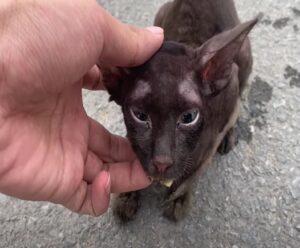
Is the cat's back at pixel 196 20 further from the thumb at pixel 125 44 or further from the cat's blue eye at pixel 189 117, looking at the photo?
the cat's blue eye at pixel 189 117

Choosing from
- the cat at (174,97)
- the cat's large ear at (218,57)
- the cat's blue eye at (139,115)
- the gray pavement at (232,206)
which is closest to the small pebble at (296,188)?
the gray pavement at (232,206)

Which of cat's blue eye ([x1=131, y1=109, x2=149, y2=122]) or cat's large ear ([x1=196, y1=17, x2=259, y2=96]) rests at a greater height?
cat's large ear ([x1=196, y1=17, x2=259, y2=96])

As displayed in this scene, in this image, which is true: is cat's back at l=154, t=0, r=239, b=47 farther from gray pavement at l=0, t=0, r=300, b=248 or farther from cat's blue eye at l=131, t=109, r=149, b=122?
cat's blue eye at l=131, t=109, r=149, b=122

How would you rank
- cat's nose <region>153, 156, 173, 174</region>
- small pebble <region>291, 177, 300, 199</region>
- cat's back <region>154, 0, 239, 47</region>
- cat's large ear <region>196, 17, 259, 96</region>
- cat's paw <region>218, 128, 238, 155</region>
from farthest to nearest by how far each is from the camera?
cat's paw <region>218, 128, 238, 155</region> < small pebble <region>291, 177, 300, 199</region> < cat's back <region>154, 0, 239, 47</region> < cat's nose <region>153, 156, 173, 174</region> < cat's large ear <region>196, 17, 259, 96</region>

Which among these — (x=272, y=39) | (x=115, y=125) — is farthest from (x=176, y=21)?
(x=272, y=39)

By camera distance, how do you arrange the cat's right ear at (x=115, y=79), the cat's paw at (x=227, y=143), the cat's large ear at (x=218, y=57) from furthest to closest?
1. the cat's paw at (x=227, y=143)
2. the cat's right ear at (x=115, y=79)
3. the cat's large ear at (x=218, y=57)

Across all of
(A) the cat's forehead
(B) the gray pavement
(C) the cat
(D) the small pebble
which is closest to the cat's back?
(C) the cat

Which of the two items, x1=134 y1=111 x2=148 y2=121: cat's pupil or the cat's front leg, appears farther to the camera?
the cat's front leg

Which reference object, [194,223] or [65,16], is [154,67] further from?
[194,223]

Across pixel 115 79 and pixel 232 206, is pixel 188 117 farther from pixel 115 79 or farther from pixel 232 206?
pixel 232 206
